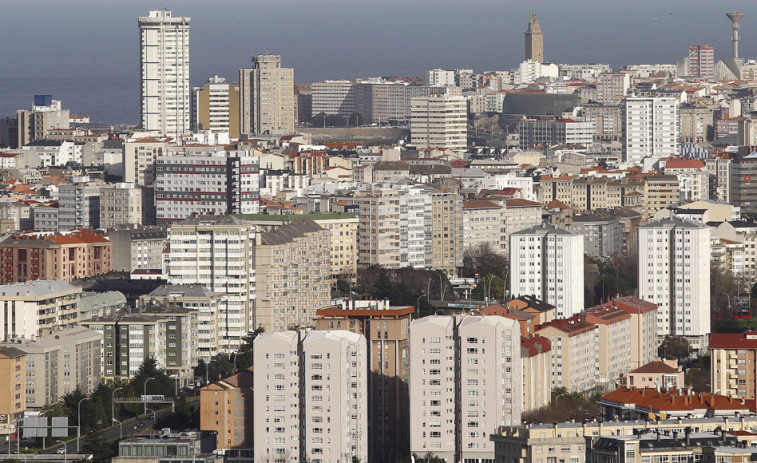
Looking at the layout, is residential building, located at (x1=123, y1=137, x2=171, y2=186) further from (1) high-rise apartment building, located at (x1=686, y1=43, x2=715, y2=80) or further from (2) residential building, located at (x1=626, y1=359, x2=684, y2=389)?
(1) high-rise apartment building, located at (x1=686, y1=43, x2=715, y2=80)

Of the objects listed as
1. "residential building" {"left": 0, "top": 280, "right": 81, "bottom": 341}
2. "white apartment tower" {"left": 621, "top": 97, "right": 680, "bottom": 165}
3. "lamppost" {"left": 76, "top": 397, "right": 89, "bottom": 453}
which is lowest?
"lamppost" {"left": 76, "top": 397, "right": 89, "bottom": 453}

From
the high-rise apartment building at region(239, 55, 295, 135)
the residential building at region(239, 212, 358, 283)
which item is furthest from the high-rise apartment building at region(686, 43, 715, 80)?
the residential building at region(239, 212, 358, 283)

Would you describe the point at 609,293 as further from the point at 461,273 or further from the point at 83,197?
the point at 83,197

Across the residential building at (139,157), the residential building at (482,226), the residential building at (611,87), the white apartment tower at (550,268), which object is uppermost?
the residential building at (611,87)

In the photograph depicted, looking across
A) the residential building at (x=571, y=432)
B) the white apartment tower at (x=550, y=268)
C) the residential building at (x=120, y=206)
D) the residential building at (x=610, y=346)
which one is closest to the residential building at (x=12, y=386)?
the residential building at (x=571, y=432)

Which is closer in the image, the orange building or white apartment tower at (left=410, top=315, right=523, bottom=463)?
white apartment tower at (left=410, top=315, right=523, bottom=463)

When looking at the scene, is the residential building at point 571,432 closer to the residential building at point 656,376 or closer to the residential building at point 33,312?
the residential building at point 656,376
